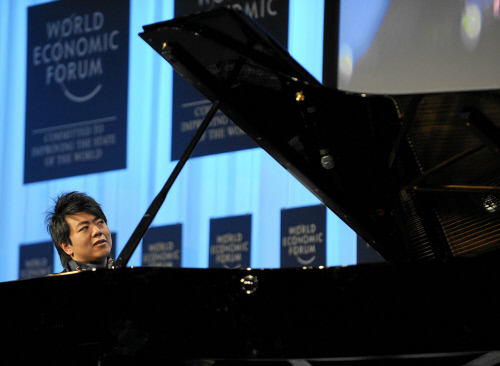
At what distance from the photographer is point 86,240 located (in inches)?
118

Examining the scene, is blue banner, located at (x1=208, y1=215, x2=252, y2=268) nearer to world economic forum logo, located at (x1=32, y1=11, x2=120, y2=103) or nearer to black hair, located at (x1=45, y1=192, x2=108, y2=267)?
world economic forum logo, located at (x1=32, y1=11, x2=120, y2=103)

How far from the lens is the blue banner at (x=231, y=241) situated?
4.63m

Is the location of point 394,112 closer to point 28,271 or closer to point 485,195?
point 485,195

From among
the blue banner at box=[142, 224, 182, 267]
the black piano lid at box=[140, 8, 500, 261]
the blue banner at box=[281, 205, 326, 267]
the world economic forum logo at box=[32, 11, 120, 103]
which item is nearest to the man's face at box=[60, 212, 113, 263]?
the black piano lid at box=[140, 8, 500, 261]

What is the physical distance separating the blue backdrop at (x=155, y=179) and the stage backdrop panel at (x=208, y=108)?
7 centimetres

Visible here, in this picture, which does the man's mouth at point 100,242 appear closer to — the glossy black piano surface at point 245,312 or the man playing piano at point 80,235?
the man playing piano at point 80,235

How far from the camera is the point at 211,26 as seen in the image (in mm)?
2195

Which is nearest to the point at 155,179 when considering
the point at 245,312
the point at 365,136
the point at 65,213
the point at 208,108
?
the point at 208,108

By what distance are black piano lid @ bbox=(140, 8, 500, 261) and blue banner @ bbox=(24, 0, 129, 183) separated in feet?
9.59

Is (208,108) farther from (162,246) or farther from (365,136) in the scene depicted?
(365,136)

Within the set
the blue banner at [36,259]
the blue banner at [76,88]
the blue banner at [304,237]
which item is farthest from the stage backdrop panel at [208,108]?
the blue banner at [36,259]

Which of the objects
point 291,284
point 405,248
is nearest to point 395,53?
point 405,248

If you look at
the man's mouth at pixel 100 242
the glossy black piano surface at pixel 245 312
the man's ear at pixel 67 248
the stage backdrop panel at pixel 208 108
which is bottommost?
the glossy black piano surface at pixel 245 312

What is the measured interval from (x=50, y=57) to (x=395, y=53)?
278 cm
